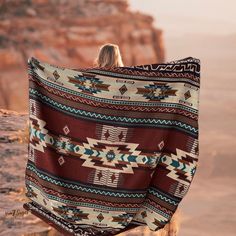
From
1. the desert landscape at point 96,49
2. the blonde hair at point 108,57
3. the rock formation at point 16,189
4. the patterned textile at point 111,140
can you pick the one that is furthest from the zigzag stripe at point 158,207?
the desert landscape at point 96,49

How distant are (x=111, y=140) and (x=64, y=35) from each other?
1085cm

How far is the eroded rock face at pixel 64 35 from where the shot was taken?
12.4 meters

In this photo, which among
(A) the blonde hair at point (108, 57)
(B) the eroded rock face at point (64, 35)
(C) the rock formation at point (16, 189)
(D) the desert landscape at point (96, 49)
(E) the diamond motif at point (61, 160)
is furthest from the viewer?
(B) the eroded rock face at point (64, 35)

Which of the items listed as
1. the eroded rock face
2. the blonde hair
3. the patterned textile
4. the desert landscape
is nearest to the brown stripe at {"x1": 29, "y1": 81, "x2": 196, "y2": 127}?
the patterned textile

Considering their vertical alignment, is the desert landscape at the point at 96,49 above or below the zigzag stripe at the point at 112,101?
below

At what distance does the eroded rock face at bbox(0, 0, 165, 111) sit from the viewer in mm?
12398

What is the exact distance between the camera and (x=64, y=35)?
13.4 metres

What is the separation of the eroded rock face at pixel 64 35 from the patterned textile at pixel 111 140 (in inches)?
374

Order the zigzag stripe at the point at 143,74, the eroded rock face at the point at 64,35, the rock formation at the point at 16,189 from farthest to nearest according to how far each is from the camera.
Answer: the eroded rock face at the point at 64,35, the rock formation at the point at 16,189, the zigzag stripe at the point at 143,74

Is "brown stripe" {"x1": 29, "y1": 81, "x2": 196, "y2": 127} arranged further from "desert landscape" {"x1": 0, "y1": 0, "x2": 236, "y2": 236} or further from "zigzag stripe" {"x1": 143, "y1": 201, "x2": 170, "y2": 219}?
"desert landscape" {"x1": 0, "y1": 0, "x2": 236, "y2": 236}

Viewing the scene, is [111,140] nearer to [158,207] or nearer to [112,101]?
[112,101]

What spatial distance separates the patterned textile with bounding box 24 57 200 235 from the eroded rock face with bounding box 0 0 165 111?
9.49m

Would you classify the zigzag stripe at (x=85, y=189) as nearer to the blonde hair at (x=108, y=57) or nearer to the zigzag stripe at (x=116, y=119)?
the zigzag stripe at (x=116, y=119)

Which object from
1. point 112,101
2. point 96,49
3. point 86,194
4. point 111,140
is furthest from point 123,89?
point 96,49
